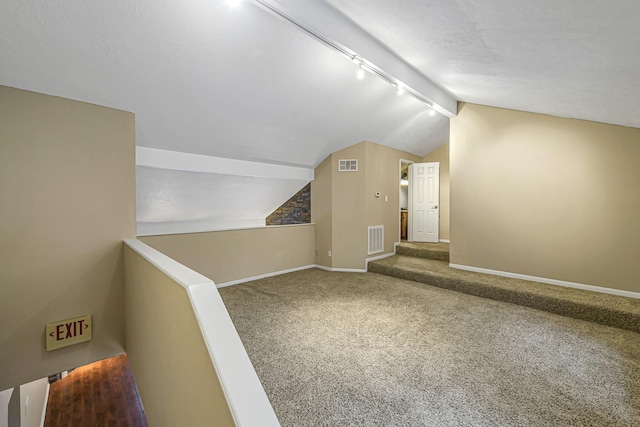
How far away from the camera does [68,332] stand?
2525 millimetres

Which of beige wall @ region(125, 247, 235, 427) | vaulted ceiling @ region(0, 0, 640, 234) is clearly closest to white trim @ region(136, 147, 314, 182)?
vaulted ceiling @ region(0, 0, 640, 234)

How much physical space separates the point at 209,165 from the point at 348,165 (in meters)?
2.41

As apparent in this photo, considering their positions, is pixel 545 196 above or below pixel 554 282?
above

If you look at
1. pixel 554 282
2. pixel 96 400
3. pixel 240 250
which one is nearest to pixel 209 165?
pixel 240 250

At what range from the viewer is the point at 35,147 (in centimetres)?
234

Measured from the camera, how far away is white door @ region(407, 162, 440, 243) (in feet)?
19.8

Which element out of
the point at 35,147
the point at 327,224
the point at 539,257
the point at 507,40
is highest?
the point at 507,40

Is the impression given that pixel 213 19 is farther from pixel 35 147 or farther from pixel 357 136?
pixel 357 136

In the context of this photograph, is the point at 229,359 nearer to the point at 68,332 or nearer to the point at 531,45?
the point at 68,332

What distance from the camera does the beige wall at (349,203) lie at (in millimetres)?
4988

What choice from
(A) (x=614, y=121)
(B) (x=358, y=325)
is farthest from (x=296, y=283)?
(A) (x=614, y=121)

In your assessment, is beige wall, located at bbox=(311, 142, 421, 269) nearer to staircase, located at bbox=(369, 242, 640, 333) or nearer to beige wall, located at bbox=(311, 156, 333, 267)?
beige wall, located at bbox=(311, 156, 333, 267)

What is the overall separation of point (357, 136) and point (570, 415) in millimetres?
4088

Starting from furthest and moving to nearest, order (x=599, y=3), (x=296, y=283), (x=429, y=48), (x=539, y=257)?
1. (x=296, y=283)
2. (x=539, y=257)
3. (x=429, y=48)
4. (x=599, y=3)
